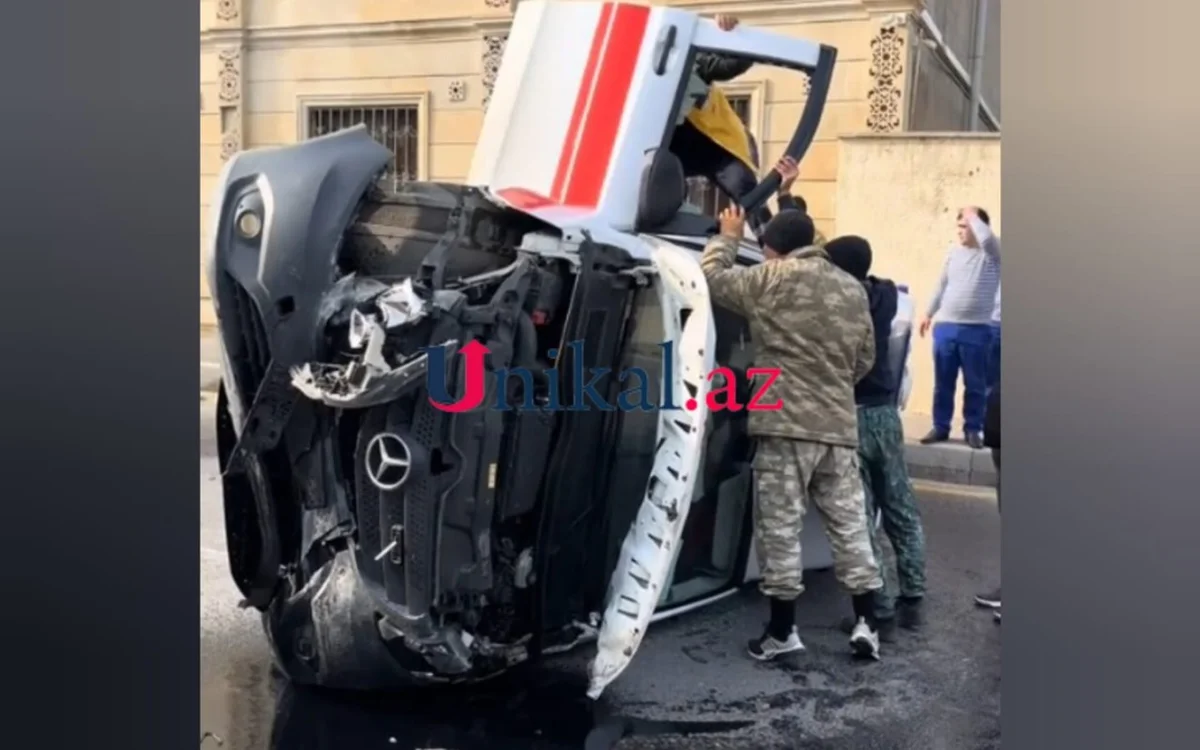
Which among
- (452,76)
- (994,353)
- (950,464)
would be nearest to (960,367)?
(994,353)

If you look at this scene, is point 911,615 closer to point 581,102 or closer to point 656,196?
point 656,196

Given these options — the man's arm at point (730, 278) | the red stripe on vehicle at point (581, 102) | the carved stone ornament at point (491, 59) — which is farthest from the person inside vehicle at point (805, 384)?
the carved stone ornament at point (491, 59)

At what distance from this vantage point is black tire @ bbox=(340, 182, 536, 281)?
241cm

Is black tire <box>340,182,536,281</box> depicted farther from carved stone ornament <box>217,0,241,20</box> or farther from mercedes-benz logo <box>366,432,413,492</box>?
carved stone ornament <box>217,0,241,20</box>

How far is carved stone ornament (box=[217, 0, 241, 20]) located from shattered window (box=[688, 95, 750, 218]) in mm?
1210

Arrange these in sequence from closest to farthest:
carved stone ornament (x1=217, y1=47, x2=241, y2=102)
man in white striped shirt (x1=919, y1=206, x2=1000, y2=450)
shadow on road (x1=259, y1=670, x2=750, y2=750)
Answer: man in white striped shirt (x1=919, y1=206, x2=1000, y2=450), shadow on road (x1=259, y1=670, x2=750, y2=750), carved stone ornament (x1=217, y1=47, x2=241, y2=102)

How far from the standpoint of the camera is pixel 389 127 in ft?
8.38

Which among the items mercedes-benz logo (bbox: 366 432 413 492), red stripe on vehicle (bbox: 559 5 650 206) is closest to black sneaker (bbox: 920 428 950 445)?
red stripe on vehicle (bbox: 559 5 650 206)

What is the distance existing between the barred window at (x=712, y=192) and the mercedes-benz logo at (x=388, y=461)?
86 cm
